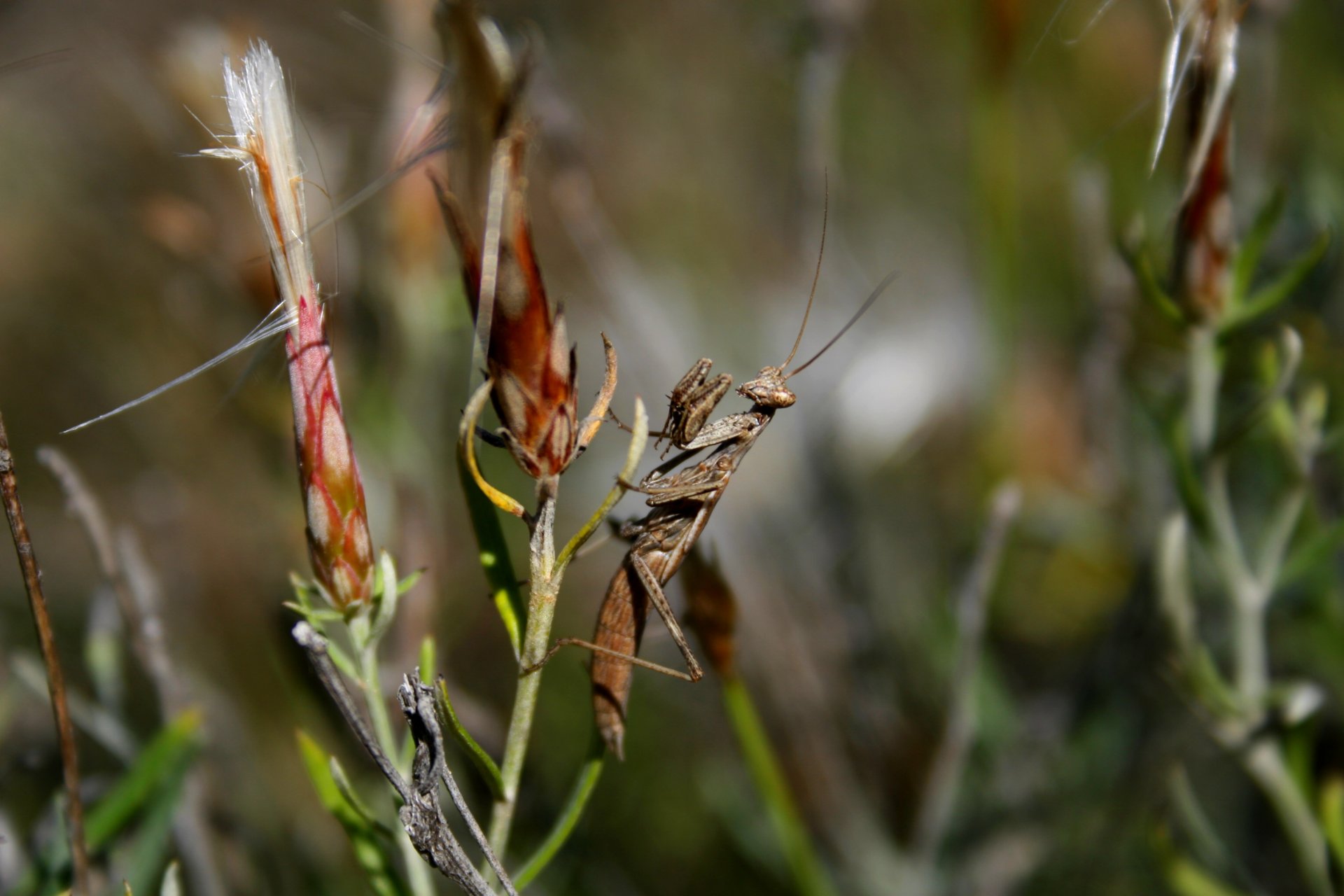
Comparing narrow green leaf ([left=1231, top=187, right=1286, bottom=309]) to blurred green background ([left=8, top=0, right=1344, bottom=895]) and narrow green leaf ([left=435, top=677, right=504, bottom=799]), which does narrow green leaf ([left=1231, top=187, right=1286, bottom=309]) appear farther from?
narrow green leaf ([left=435, top=677, right=504, bottom=799])

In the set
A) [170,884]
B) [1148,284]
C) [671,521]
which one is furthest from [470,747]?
[1148,284]

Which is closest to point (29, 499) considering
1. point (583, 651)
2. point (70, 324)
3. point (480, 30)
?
point (70, 324)

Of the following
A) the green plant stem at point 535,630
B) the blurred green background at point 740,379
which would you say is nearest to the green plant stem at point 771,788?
the green plant stem at point 535,630

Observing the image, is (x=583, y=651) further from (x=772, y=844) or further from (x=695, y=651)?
(x=772, y=844)

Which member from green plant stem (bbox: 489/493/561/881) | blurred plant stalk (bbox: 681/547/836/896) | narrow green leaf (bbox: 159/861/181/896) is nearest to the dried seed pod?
green plant stem (bbox: 489/493/561/881)

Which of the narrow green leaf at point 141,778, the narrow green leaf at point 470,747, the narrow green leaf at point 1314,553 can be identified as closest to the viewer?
the narrow green leaf at point 470,747

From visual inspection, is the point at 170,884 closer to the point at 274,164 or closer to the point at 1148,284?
the point at 274,164

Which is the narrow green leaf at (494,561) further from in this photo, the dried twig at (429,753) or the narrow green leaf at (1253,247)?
the narrow green leaf at (1253,247)
